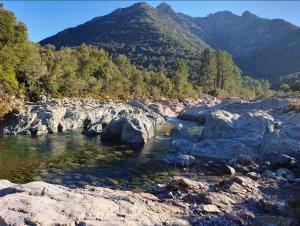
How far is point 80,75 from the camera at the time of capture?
90.2 m

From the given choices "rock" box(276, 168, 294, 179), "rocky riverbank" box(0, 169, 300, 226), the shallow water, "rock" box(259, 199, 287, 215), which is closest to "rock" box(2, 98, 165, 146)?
the shallow water

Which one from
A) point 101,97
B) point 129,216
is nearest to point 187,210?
point 129,216

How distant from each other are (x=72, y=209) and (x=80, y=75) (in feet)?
261

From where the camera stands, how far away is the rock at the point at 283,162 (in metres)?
31.2

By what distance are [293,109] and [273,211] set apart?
104ft

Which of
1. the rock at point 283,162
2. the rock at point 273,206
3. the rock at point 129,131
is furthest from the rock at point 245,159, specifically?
the rock at point 129,131

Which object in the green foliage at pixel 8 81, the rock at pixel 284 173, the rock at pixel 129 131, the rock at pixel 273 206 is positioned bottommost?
the rock at pixel 284 173

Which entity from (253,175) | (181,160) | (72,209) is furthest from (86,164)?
(72,209)

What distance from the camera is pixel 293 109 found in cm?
4731

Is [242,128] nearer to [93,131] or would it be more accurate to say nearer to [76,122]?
[93,131]

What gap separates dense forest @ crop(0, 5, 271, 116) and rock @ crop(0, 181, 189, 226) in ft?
128

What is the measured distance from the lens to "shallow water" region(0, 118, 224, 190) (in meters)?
25.5

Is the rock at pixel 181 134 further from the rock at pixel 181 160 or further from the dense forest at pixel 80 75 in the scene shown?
the dense forest at pixel 80 75

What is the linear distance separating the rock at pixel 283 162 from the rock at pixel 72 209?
707 inches
